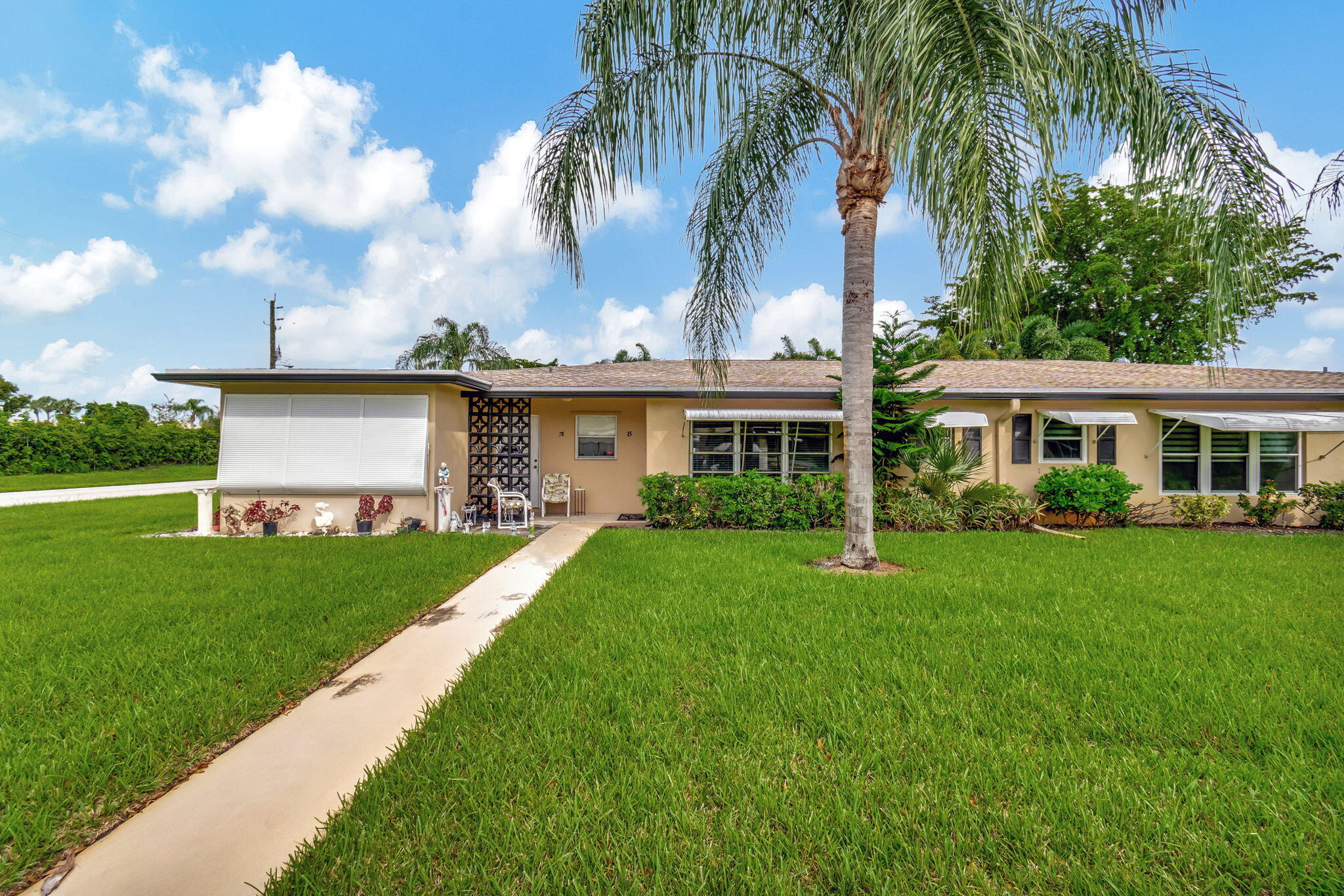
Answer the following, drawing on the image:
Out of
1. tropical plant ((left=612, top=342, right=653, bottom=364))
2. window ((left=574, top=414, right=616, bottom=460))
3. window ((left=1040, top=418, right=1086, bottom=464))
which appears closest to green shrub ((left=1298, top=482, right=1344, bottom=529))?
window ((left=1040, top=418, right=1086, bottom=464))

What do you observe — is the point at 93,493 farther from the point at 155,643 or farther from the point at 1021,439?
the point at 1021,439

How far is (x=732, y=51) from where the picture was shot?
261 inches

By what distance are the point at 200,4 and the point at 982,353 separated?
28615mm

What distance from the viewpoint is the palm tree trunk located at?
278 inches

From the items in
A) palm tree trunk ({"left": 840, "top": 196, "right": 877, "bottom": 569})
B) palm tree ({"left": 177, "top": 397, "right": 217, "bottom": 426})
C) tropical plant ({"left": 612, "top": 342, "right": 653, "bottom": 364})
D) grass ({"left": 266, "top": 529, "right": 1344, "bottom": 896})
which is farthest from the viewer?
palm tree ({"left": 177, "top": 397, "right": 217, "bottom": 426})

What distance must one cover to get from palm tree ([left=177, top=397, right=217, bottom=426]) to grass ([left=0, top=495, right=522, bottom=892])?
168 ft

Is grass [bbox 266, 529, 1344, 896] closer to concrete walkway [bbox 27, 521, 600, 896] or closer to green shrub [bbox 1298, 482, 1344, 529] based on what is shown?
concrete walkway [bbox 27, 521, 600, 896]

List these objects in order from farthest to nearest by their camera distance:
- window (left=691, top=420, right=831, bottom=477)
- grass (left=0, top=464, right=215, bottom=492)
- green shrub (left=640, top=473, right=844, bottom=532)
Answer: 1. grass (left=0, top=464, right=215, bottom=492)
2. window (left=691, top=420, right=831, bottom=477)
3. green shrub (left=640, top=473, right=844, bottom=532)

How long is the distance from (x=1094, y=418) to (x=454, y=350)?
917 inches

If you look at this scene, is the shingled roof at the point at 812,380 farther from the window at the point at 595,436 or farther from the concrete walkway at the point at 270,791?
the concrete walkway at the point at 270,791

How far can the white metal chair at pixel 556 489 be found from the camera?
12609mm

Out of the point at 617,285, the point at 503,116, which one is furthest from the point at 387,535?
the point at 503,116

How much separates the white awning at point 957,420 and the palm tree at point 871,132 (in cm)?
446

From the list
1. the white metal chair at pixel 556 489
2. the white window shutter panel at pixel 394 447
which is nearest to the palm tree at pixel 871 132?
the white window shutter panel at pixel 394 447
